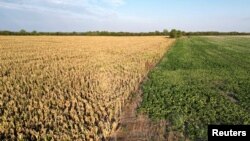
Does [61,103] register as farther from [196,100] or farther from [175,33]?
[175,33]

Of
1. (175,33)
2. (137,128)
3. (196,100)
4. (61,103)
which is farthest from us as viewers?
(175,33)

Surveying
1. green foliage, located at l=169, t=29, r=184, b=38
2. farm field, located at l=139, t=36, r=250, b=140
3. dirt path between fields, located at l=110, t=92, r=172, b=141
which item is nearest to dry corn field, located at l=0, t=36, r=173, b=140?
dirt path between fields, located at l=110, t=92, r=172, b=141

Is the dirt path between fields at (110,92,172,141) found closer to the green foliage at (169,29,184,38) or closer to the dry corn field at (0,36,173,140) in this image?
the dry corn field at (0,36,173,140)

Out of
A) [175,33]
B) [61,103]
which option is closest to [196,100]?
[61,103]

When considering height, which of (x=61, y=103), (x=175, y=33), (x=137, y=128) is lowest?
(x=175, y=33)

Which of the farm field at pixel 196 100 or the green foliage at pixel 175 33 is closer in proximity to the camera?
the farm field at pixel 196 100

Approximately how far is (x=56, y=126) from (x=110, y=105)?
102 inches

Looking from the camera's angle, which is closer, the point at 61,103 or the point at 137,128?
the point at 137,128

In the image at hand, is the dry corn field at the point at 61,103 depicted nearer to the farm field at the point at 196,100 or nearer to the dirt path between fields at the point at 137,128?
the dirt path between fields at the point at 137,128

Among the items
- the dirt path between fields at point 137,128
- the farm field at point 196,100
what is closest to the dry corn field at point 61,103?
the dirt path between fields at point 137,128

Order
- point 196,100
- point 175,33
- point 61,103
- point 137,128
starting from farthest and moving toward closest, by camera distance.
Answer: point 175,33 < point 196,100 < point 61,103 < point 137,128

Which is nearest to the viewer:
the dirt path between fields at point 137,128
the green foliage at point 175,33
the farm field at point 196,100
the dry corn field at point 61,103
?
the dry corn field at point 61,103

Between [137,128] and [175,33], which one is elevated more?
[137,128]

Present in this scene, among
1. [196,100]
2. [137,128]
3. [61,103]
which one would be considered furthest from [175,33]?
[137,128]
